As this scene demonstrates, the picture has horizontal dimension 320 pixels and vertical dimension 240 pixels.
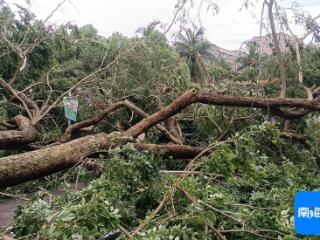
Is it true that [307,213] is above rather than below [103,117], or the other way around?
below

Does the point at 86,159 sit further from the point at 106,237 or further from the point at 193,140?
the point at 193,140

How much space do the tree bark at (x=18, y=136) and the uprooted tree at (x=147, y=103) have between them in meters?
0.01

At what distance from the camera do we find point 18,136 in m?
4.21

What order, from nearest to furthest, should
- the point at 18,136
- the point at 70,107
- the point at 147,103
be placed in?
the point at 18,136, the point at 70,107, the point at 147,103

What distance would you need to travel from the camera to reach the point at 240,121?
5.40 m

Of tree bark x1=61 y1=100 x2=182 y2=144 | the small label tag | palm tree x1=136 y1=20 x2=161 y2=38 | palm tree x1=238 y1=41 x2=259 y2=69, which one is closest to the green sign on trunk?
tree bark x1=61 y1=100 x2=182 y2=144

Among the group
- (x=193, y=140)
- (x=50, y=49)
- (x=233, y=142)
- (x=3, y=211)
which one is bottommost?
(x=3, y=211)

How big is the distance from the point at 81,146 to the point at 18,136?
0.95 metres

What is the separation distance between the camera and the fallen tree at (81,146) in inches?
122

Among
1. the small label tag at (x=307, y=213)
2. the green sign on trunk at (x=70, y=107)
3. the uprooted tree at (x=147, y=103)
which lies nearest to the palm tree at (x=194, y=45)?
the uprooted tree at (x=147, y=103)

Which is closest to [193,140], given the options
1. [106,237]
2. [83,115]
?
[83,115]

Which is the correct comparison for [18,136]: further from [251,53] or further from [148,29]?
[251,53]

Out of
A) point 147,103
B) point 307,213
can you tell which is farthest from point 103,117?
point 307,213

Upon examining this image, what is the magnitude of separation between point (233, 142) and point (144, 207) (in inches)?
30.9
